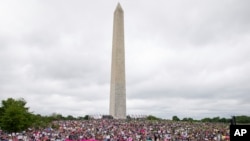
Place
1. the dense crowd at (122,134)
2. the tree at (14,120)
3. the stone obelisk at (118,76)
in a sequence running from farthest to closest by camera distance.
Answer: the stone obelisk at (118,76) < the tree at (14,120) < the dense crowd at (122,134)

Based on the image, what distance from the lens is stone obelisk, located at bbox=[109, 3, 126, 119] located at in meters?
70.2

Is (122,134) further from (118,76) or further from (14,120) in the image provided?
(118,76)

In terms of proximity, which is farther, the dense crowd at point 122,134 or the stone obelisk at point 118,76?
the stone obelisk at point 118,76

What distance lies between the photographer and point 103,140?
132ft

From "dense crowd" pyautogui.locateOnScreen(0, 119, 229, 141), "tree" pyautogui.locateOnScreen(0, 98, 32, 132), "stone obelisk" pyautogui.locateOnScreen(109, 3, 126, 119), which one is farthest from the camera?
"stone obelisk" pyautogui.locateOnScreen(109, 3, 126, 119)

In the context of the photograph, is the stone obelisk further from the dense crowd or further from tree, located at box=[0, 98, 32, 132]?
tree, located at box=[0, 98, 32, 132]

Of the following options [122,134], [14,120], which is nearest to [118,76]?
[14,120]

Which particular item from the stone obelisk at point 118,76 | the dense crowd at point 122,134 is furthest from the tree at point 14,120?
the stone obelisk at point 118,76

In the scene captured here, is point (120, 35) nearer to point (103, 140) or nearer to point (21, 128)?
point (21, 128)

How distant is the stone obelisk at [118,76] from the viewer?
230ft

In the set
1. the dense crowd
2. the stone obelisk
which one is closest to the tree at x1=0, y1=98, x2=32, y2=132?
the dense crowd

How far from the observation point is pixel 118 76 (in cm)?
7188

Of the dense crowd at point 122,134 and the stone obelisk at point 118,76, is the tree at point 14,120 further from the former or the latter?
the stone obelisk at point 118,76

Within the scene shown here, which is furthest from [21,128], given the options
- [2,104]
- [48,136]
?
[48,136]
